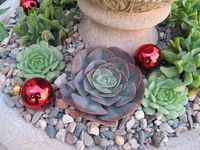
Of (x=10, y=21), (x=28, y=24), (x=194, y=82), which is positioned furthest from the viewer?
(x=10, y=21)

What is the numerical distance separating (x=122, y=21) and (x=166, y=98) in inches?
10.4

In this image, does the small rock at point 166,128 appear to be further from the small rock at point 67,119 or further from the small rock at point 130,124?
the small rock at point 67,119

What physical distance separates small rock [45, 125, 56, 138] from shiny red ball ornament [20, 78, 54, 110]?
61 mm

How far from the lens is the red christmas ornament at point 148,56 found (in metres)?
1.33

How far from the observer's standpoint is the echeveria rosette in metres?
1.26

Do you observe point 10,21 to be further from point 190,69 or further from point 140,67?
point 190,69

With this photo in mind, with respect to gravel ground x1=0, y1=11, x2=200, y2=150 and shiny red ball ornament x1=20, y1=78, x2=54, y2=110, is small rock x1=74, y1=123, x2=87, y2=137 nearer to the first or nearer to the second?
gravel ground x1=0, y1=11, x2=200, y2=150

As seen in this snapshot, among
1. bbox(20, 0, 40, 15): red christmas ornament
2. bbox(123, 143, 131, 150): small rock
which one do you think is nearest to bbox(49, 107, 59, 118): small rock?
bbox(123, 143, 131, 150): small rock

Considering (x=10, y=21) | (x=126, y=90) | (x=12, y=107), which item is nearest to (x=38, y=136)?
(x=12, y=107)

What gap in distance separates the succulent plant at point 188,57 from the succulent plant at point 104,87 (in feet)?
0.41

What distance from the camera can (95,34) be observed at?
4.73 ft

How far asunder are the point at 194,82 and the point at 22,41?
1.89 feet

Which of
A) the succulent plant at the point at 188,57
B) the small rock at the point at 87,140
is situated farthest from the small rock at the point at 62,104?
the succulent plant at the point at 188,57

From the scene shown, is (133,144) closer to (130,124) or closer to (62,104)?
(130,124)
